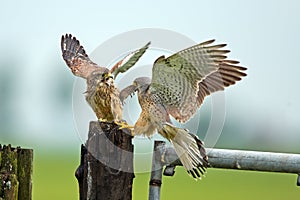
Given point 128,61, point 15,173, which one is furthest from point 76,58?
point 15,173

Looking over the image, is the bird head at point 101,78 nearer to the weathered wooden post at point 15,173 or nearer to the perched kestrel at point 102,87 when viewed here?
the perched kestrel at point 102,87

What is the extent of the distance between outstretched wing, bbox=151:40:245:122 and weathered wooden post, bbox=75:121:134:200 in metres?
0.98

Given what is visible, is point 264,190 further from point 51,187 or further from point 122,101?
point 122,101

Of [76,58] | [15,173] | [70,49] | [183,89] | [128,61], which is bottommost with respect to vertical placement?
[15,173]

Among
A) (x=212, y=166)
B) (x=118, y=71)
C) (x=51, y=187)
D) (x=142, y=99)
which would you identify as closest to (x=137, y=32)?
(x=142, y=99)

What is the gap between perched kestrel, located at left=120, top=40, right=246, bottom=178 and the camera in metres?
5.38

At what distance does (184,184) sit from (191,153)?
14.1 meters

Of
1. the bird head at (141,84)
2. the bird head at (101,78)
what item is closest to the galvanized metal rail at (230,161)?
the bird head at (141,84)

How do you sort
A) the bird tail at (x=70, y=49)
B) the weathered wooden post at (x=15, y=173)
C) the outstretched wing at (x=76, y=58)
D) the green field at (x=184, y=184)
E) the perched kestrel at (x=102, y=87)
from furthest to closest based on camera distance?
the green field at (x=184, y=184)
the bird tail at (x=70, y=49)
the outstretched wing at (x=76, y=58)
the perched kestrel at (x=102, y=87)
the weathered wooden post at (x=15, y=173)

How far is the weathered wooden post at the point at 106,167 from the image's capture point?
15.1 feet

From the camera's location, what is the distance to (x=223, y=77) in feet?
19.0

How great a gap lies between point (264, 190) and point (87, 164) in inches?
577

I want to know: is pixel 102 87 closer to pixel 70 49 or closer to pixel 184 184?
pixel 70 49

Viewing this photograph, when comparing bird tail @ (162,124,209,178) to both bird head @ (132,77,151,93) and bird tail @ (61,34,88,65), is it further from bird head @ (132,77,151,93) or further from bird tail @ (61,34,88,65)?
bird tail @ (61,34,88,65)
